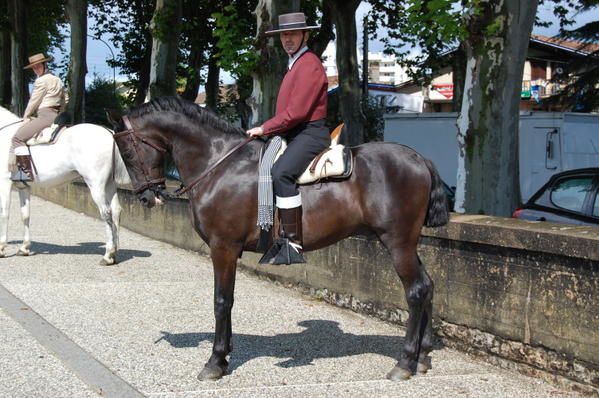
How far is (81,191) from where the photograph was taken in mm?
20422

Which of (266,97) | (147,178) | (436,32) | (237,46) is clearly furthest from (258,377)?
(237,46)

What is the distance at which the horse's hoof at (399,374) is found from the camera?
6.87m

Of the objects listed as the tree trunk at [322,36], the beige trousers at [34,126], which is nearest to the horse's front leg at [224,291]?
the beige trousers at [34,126]

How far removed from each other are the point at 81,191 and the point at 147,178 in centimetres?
1374

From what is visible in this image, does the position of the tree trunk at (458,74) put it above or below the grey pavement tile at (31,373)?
above

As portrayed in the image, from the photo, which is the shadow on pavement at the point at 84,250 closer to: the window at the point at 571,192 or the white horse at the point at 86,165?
the white horse at the point at 86,165

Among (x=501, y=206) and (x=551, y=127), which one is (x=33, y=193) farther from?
(x=501, y=206)

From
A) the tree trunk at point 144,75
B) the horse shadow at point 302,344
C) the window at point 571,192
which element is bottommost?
the horse shadow at point 302,344

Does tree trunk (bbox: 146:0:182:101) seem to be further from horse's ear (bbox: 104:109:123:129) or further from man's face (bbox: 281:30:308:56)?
man's face (bbox: 281:30:308:56)

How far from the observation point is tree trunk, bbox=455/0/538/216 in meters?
11.3

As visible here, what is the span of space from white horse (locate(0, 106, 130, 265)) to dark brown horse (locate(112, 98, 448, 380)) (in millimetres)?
5841

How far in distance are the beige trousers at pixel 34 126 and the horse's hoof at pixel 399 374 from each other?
8.04 meters

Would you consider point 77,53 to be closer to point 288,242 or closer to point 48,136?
point 48,136

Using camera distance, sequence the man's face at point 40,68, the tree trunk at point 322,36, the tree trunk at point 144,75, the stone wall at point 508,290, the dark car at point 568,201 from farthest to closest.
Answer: the tree trunk at point 144,75 < the tree trunk at point 322,36 < the man's face at point 40,68 < the dark car at point 568,201 < the stone wall at point 508,290
